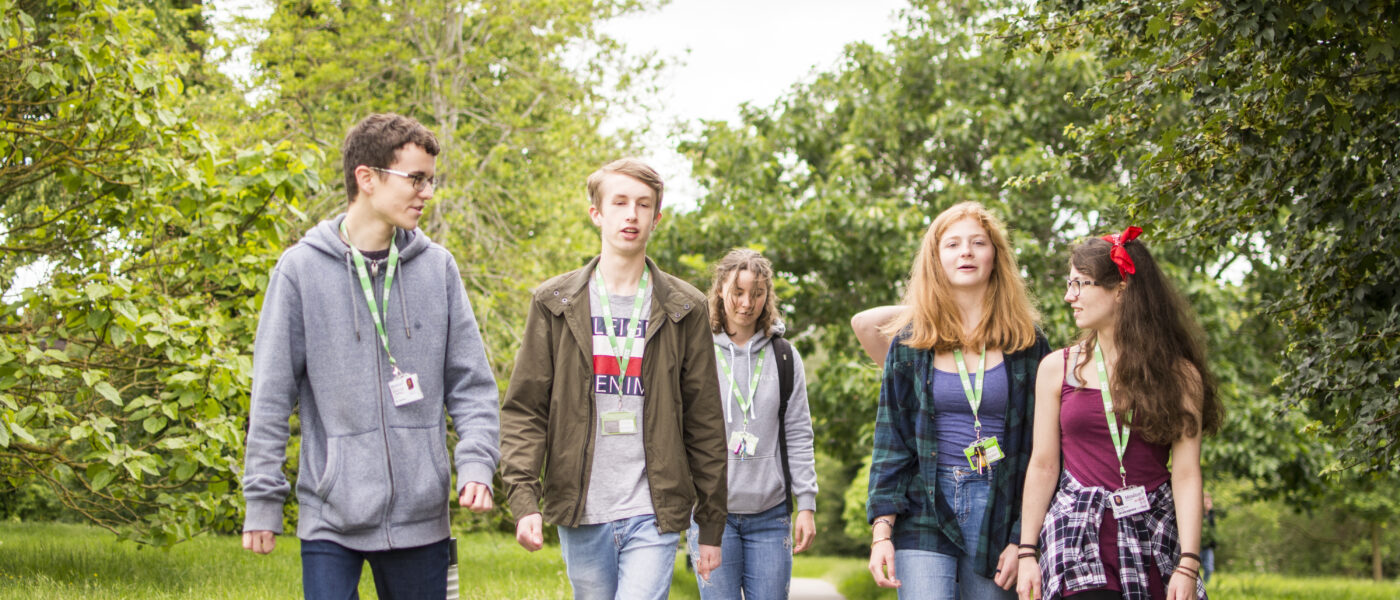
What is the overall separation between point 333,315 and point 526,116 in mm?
14224

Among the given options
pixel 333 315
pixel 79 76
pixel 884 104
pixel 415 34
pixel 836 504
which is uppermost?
pixel 415 34

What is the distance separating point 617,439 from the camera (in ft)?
12.0

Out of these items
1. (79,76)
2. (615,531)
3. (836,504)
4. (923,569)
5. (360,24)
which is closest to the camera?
(615,531)

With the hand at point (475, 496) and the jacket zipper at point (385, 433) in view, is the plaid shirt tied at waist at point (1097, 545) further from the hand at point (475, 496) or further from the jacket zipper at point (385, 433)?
the jacket zipper at point (385, 433)

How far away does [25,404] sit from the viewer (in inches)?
319

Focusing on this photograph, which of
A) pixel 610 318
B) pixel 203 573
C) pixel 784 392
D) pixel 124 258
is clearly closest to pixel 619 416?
pixel 610 318

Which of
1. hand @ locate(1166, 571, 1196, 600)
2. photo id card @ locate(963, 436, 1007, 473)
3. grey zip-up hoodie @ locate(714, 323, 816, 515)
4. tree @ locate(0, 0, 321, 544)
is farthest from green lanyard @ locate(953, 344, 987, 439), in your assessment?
tree @ locate(0, 0, 321, 544)

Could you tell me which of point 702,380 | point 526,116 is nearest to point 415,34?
point 526,116

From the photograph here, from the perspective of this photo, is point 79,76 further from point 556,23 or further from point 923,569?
point 556,23

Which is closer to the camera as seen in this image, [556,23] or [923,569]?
[923,569]

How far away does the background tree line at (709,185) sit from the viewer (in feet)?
18.4

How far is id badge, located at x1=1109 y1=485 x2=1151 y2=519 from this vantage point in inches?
141

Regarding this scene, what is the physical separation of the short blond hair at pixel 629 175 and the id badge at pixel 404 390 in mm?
944

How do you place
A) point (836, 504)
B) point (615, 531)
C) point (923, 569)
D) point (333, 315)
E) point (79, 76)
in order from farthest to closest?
point (836, 504), point (79, 76), point (923, 569), point (615, 531), point (333, 315)
